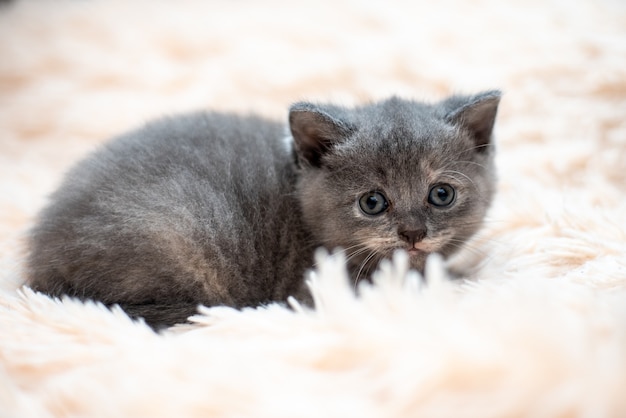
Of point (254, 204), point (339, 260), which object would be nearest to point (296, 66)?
point (254, 204)

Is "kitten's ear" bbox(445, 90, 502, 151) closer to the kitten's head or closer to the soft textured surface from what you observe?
the kitten's head

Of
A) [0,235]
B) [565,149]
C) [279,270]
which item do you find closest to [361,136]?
[279,270]

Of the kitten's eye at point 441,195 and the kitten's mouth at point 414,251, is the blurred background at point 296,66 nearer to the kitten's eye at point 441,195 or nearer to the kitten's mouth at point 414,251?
the kitten's eye at point 441,195

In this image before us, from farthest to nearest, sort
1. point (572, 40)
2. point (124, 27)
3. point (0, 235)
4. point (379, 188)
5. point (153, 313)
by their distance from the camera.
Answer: point (124, 27) < point (572, 40) < point (0, 235) < point (379, 188) < point (153, 313)

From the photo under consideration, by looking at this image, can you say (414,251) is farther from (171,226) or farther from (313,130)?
(171,226)

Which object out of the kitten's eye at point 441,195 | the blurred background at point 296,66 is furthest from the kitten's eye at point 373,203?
the blurred background at point 296,66

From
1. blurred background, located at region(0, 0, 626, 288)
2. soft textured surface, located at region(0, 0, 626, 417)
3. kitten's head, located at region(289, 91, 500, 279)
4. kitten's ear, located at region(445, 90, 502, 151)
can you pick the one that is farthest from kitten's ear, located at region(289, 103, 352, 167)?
blurred background, located at region(0, 0, 626, 288)

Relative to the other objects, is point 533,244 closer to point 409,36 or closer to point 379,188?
point 379,188
